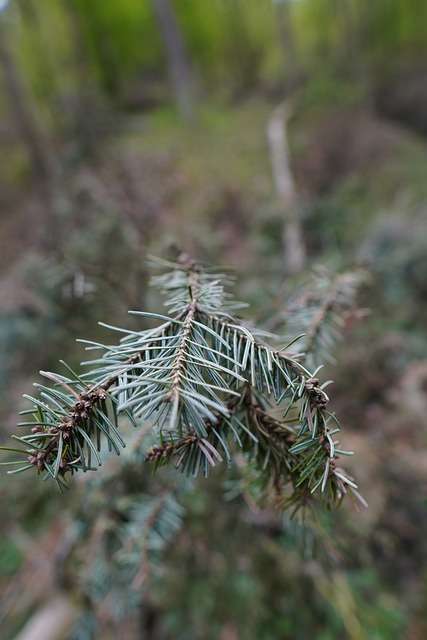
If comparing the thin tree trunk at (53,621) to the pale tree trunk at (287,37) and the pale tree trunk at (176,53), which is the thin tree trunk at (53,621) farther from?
the pale tree trunk at (287,37)

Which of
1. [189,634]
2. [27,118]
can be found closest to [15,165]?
[27,118]

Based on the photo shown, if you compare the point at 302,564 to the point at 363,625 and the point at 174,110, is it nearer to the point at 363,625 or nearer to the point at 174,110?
the point at 363,625

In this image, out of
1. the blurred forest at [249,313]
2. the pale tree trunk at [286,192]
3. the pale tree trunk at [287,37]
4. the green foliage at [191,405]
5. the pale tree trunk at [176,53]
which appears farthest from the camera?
the pale tree trunk at [287,37]

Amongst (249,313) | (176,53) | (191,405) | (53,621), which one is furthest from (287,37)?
(53,621)

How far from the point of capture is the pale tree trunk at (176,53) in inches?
244

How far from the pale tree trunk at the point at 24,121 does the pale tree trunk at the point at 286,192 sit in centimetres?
316

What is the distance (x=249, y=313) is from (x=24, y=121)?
4.94 meters

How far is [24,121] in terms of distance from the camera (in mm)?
4590

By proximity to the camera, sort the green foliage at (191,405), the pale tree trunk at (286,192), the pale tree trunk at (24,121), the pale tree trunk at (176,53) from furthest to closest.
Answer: the pale tree trunk at (176,53)
the pale tree trunk at (24,121)
the pale tree trunk at (286,192)
the green foliage at (191,405)

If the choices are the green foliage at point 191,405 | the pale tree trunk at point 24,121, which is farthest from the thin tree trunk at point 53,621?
the pale tree trunk at point 24,121

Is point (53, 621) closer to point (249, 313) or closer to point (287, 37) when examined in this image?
point (249, 313)

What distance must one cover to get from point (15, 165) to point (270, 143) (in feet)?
15.0

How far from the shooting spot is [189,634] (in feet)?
5.64

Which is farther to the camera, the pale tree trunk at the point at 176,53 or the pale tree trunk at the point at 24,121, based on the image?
the pale tree trunk at the point at 176,53
